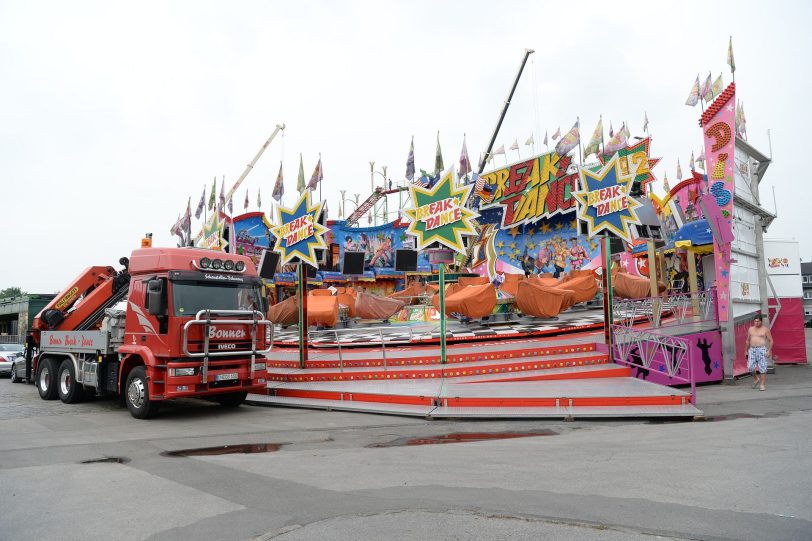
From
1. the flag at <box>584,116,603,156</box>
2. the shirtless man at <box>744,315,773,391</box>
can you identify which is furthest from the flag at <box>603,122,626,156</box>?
the shirtless man at <box>744,315,773,391</box>

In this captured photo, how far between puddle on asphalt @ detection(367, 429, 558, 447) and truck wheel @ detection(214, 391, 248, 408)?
17.0 feet

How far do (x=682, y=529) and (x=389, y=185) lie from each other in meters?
52.5

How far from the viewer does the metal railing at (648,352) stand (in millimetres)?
12750

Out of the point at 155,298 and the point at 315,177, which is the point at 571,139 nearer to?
the point at 315,177

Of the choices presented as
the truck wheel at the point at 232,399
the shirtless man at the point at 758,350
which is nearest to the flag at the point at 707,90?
the shirtless man at the point at 758,350

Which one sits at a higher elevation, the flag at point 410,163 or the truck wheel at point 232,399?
the flag at point 410,163

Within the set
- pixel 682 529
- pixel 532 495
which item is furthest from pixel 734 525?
pixel 532 495

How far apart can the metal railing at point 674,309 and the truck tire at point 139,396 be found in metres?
11.8

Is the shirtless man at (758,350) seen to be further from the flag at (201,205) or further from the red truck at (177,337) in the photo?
the flag at (201,205)

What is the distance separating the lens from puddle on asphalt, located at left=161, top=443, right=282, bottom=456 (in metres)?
7.86

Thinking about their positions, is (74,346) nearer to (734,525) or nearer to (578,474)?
(578,474)

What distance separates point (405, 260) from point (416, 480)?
18463 mm

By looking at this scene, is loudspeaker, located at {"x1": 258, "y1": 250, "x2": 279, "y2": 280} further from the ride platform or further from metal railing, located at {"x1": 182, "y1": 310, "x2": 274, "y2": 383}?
metal railing, located at {"x1": 182, "y1": 310, "x2": 274, "y2": 383}

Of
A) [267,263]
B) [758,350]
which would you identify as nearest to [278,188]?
[267,263]
